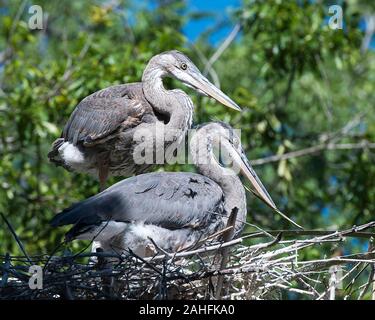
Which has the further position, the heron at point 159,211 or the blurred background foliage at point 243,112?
the blurred background foliage at point 243,112

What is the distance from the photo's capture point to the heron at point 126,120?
28.9ft

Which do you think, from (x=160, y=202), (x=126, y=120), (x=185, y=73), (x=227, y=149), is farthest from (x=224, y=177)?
(x=185, y=73)

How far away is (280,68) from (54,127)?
2.80 m

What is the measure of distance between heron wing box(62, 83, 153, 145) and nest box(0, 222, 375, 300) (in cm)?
187

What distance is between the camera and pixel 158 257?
6.94 meters

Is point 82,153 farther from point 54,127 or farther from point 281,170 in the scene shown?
point 281,170

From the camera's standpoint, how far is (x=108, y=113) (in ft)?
28.9

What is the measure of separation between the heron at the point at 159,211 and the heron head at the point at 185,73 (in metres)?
1.04

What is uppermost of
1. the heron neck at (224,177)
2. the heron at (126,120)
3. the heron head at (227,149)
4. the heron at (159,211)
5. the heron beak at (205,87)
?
the heron beak at (205,87)

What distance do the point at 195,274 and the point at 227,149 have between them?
6.39 ft

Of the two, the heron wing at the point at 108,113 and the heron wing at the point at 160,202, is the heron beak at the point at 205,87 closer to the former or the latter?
the heron wing at the point at 108,113

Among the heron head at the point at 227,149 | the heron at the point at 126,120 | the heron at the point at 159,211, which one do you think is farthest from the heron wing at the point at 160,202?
the heron at the point at 126,120

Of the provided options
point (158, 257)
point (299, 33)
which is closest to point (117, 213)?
point (158, 257)

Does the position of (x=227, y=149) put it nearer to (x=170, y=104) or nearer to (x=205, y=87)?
(x=170, y=104)
